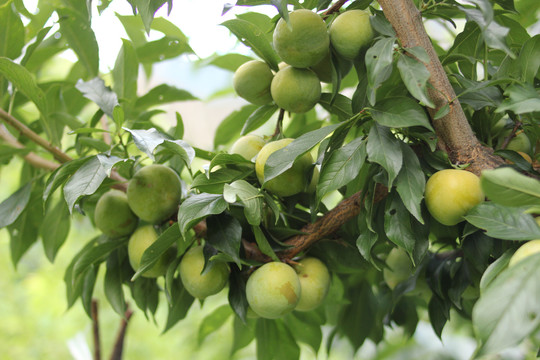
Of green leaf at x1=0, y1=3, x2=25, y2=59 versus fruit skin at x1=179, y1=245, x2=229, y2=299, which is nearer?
fruit skin at x1=179, y1=245, x2=229, y2=299

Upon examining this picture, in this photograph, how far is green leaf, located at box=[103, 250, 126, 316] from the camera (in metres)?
0.65

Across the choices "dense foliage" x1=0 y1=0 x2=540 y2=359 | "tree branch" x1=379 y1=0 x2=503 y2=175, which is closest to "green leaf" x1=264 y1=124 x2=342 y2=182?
"dense foliage" x1=0 y1=0 x2=540 y2=359

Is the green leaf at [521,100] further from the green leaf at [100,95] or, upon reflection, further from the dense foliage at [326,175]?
the green leaf at [100,95]

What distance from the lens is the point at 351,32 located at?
51 cm

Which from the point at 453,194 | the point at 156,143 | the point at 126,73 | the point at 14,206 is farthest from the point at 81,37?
the point at 453,194

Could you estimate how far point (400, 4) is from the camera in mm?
492

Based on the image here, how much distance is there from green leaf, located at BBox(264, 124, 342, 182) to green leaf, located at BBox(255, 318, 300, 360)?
0.32 meters

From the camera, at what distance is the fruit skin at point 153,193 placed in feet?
1.91

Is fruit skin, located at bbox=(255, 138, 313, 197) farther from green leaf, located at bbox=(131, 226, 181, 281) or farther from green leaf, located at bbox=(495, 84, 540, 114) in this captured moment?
green leaf, located at bbox=(495, 84, 540, 114)

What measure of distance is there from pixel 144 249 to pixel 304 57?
28 centimetres

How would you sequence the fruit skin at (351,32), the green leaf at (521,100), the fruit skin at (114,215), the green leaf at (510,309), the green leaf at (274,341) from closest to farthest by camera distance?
the green leaf at (510,309) < the green leaf at (521,100) < the fruit skin at (351,32) < the fruit skin at (114,215) < the green leaf at (274,341)

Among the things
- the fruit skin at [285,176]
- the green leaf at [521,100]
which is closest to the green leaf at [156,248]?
the fruit skin at [285,176]

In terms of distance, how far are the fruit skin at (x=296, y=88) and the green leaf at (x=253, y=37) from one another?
4cm

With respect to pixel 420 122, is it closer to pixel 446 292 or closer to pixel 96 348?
pixel 446 292
